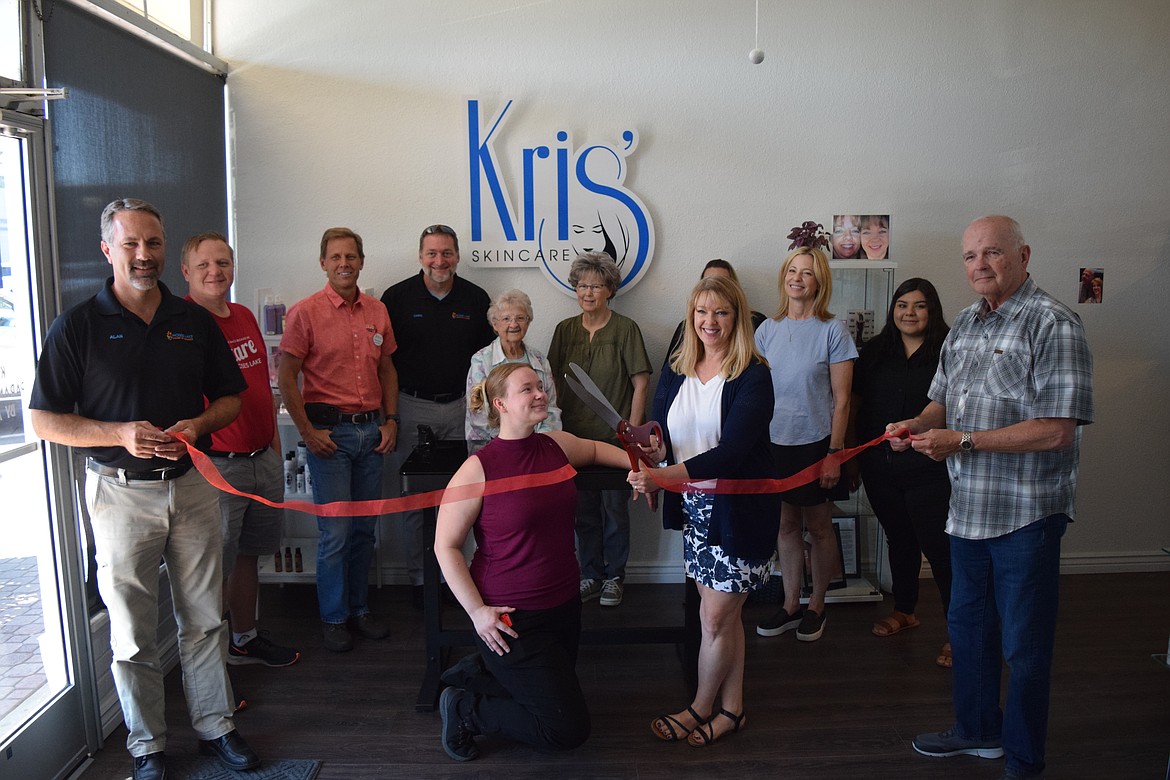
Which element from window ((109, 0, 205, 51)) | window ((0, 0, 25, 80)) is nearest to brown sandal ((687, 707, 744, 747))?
window ((0, 0, 25, 80))

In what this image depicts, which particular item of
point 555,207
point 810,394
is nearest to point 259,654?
point 555,207

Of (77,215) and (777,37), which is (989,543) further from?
(77,215)

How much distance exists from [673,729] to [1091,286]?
3558 mm

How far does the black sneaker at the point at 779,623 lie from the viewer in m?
3.94

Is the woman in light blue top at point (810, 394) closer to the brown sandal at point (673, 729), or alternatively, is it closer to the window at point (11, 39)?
the brown sandal at point (673, 729)

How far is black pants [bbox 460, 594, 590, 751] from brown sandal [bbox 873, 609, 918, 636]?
71.4 inches

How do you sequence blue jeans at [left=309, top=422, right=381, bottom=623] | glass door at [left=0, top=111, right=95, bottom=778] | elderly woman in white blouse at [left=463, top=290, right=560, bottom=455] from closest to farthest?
glass door at [left=0, top=111, right=95, bottom=778]
elderly woman in white blouse at [left=463, top=290, right=560, bottom=455]
blue jeans at [left=309, top=422, right=381, bottom=623]

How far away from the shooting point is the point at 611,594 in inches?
171

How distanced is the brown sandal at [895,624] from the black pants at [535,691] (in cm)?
181

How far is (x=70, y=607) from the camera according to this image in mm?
2871

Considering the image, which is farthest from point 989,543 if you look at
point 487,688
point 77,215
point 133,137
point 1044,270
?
point 133,137

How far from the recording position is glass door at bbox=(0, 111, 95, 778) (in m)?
2.68

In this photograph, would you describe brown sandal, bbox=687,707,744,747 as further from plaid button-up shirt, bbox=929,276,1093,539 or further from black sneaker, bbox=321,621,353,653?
black sneaker, bbox=321,621,353,653

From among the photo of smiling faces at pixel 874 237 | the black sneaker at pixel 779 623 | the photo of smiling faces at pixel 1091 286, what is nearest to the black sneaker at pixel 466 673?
the black sneaker at pixel 779 623
